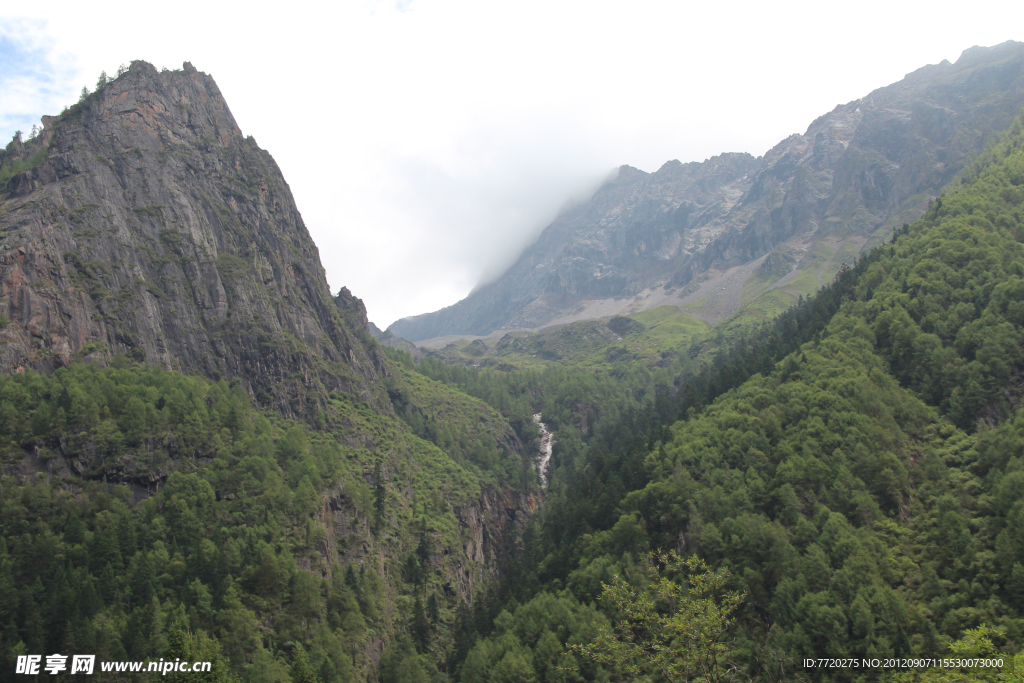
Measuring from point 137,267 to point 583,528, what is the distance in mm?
121831

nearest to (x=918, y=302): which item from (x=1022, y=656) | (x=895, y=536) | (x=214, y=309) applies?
(x=895, y=536)

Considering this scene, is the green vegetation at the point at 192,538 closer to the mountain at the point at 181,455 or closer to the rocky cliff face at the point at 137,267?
the mountain at the point at 181,455

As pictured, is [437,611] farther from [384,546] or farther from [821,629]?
[821,629]

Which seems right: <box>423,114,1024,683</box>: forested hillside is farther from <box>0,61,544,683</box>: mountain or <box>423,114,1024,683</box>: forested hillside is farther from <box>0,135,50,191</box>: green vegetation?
<box>0,135,50,191</box>: green vegetation

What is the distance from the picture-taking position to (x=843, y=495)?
11319 cm

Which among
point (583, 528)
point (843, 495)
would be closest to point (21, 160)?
point (583, 528)

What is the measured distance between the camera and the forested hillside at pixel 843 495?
294 feet

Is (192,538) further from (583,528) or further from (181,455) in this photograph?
(583,528)

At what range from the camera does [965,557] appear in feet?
311

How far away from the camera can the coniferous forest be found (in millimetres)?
86562

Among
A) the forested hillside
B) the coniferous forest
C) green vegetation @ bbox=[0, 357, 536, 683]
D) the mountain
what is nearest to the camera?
the coniferous forest

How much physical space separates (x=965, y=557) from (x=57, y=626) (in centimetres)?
12737

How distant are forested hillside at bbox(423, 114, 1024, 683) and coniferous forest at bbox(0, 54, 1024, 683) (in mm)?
524

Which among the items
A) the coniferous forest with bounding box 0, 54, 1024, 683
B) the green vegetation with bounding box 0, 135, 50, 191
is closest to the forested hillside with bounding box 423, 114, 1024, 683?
the coniferous forest with bounding box 0, 54, 1024, 683
